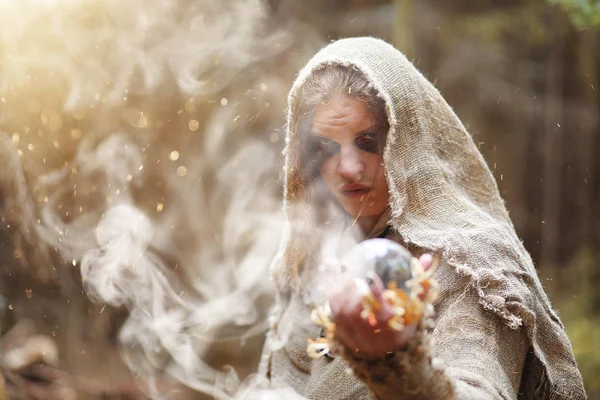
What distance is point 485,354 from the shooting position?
191 centimetres

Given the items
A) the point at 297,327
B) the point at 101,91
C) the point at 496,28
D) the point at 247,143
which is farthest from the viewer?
the point at 496,28

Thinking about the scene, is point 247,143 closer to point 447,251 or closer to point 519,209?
point 519,209

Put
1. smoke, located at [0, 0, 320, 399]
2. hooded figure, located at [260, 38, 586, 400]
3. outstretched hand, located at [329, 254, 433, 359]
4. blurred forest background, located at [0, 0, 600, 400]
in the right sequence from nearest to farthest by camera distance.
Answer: outstretched hand, located at [329, 254, 433, 359] → hooded figure, located at [260, 38, 586, 400] → smoke, located at [0, 0, 320, 399] → blurred forest background, located at [0, 0, 600, 400]

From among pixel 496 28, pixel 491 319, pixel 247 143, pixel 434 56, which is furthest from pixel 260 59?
pixel 491 319

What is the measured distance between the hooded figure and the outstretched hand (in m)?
0.25

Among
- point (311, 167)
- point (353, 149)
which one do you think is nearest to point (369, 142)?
point (353, 149)

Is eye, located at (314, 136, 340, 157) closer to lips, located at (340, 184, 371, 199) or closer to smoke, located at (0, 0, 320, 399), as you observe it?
lips, located at (340, 184, 371, 199)

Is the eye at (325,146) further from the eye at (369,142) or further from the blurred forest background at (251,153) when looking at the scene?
the blurred forest background at (251,153)

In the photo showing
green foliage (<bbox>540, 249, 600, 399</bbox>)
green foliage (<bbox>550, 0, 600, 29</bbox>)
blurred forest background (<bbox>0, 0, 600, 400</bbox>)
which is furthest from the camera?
green foliage (<bbox>540, 249, 600, 399</bbox>)

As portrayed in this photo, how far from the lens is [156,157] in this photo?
6.16 meters

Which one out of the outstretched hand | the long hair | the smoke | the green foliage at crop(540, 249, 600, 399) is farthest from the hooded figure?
the green foliage at crop(540, 249, 600, 399)

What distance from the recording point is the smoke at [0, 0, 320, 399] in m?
4.42

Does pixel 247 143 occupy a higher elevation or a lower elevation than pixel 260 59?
lower

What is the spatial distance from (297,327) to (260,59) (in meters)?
3.96
